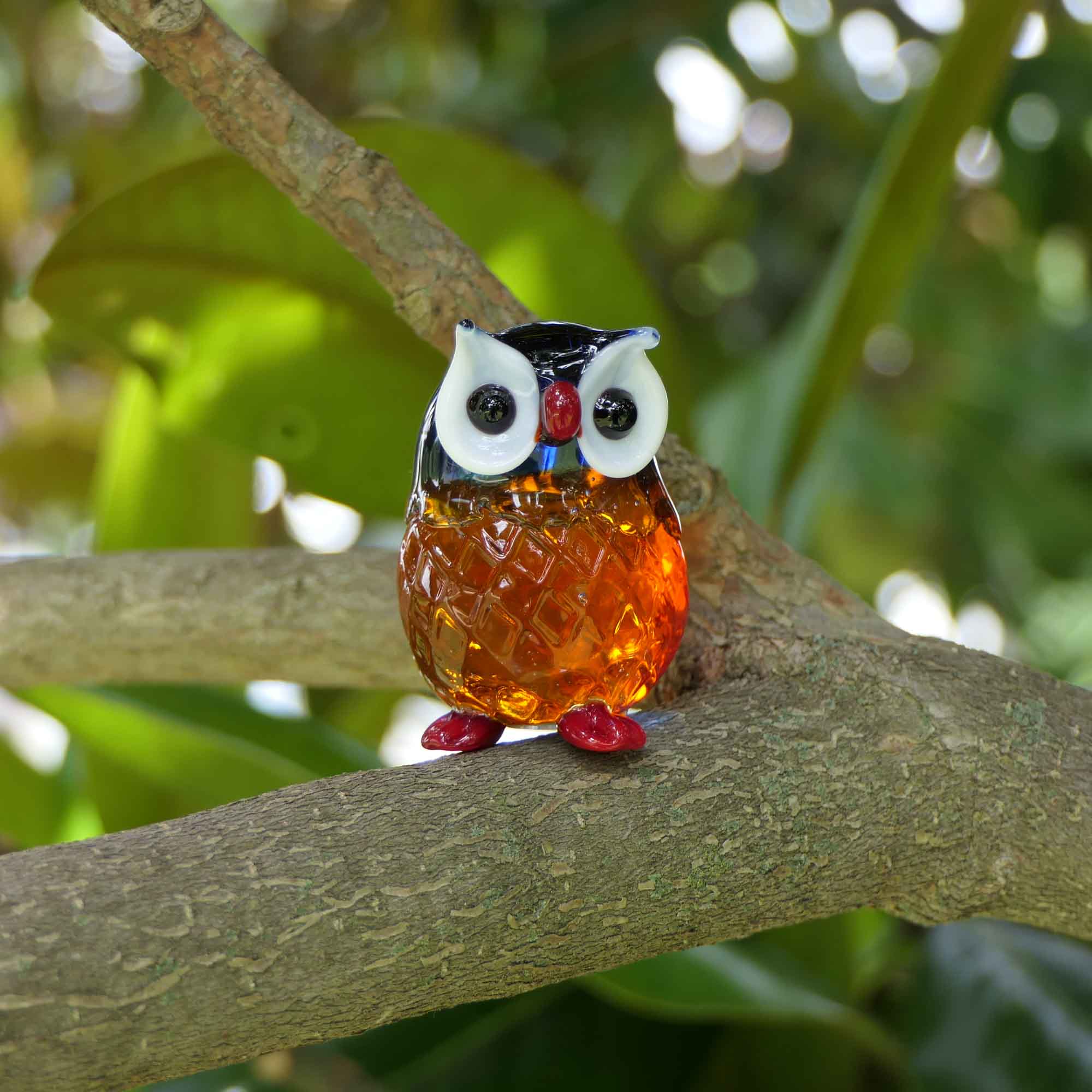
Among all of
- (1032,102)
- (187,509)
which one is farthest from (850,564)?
(187,509)

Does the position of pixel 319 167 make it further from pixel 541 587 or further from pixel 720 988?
pixel 720 988

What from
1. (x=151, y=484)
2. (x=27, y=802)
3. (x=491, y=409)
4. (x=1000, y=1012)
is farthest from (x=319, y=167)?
(x=1000, y=1012)

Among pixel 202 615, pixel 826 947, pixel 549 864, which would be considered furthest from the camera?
pixel 826 947

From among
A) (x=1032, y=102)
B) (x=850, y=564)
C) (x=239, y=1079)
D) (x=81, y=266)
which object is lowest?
(x=239, y=1079)

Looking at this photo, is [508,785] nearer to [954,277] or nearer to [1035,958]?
[1035,958]

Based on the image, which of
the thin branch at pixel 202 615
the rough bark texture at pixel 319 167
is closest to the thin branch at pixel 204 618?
→ the thin branch at pixel 202 615
